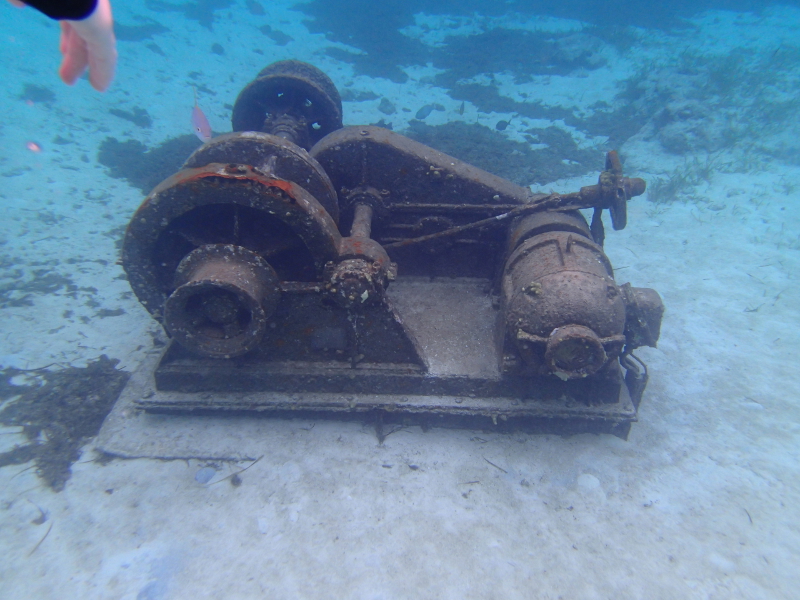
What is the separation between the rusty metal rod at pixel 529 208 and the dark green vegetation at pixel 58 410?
356cm

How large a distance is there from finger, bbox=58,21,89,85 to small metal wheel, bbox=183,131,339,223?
2531mm

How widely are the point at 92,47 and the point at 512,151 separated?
1009 cm

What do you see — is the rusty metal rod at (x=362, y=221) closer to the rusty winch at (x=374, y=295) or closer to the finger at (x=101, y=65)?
the rusty winch at (x=374, y=295)

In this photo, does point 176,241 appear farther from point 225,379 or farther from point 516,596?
point 516,596

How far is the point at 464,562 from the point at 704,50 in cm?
2471

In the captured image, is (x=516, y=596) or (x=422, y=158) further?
(x=422, y=158)

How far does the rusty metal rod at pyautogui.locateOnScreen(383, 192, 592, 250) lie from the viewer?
427cm

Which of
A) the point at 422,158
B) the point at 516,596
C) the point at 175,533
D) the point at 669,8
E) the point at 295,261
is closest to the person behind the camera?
the point at 516,596

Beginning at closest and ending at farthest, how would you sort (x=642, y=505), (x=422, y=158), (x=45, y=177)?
1. (x=642, y=505)
2. (x=422, y=158)
3. (x=45, y=177)

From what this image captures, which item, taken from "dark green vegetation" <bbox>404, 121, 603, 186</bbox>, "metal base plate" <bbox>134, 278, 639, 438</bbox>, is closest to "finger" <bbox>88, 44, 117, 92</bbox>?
Answer: "metal base plate" <bbox>134, 278, 639, 438</bbox>

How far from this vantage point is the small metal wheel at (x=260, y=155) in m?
3.72

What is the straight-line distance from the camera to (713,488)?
11.9 feet

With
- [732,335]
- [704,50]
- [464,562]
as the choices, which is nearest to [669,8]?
[704,50]

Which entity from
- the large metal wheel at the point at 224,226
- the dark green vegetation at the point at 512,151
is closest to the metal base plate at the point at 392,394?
the large metal wheel at the point at 224,226
